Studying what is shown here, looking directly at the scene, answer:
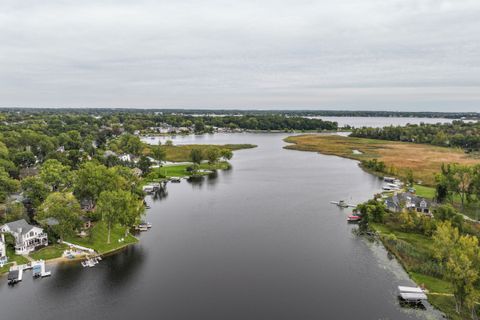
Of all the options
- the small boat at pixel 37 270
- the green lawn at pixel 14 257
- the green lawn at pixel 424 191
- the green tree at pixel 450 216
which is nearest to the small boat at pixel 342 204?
the green lawn at pixel 424 191

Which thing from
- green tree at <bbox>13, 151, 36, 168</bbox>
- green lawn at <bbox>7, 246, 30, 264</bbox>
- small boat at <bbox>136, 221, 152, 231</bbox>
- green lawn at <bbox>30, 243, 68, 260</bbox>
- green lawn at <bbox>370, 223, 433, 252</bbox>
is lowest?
green lawn at <bbox>7, 246, 30, 264</bbox>

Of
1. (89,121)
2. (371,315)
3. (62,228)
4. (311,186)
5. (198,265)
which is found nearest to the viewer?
(371,315)

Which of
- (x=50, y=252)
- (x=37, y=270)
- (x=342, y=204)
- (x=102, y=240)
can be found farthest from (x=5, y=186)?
(x=342, y=204)

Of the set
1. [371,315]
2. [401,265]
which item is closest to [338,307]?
[371,315]

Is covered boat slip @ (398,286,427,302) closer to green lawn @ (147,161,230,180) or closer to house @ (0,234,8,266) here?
house @ (0,234,8,266)

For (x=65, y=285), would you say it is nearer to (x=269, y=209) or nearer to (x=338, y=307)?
(x=338, y=307)

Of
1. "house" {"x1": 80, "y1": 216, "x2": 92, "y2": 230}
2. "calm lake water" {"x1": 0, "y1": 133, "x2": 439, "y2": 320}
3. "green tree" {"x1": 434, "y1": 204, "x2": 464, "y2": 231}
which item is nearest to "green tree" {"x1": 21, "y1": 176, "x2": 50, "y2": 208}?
"house" {"x1": 80, "y1": 216, "x2": 92, "y2": 230}
